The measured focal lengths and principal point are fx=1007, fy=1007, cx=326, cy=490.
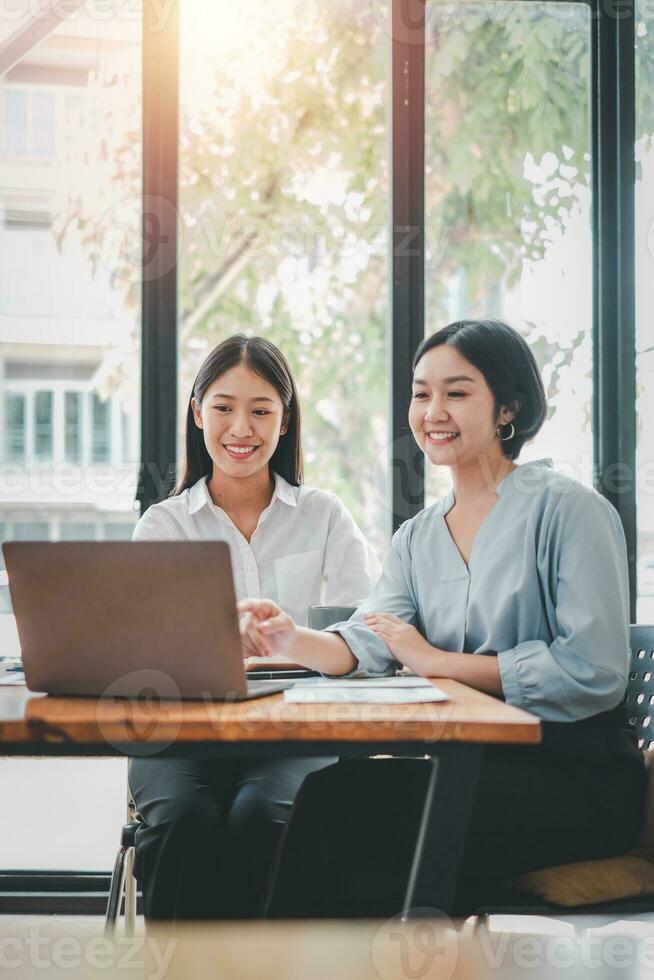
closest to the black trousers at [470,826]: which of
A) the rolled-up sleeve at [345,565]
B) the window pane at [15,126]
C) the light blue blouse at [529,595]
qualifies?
the light blue blouse at [529,595]

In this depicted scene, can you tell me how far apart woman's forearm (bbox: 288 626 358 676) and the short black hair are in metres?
0.54

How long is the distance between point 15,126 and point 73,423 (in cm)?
82

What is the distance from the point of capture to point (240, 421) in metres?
2.25

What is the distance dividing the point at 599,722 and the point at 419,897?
21.5 inches

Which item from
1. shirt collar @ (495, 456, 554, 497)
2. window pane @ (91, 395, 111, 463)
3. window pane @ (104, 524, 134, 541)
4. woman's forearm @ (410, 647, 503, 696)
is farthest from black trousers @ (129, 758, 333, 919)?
window pane @ (91, 395, 111, 463)

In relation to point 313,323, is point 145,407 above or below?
below

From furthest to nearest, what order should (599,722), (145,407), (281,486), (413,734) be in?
(145,407) → (281,486) → (599,722) → (413,734)

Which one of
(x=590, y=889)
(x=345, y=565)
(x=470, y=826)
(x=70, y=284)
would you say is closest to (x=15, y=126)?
(x=70, y=284)

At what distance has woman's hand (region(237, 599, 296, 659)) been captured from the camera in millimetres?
1438

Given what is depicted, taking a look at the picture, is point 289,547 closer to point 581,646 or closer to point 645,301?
point 581,646

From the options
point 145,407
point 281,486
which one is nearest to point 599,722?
point 281,486

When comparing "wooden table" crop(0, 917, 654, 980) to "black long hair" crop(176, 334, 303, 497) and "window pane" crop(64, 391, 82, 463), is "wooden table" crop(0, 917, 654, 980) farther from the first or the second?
"window pane" crop(64, 391, 82, 463)

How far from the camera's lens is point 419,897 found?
3.65ft

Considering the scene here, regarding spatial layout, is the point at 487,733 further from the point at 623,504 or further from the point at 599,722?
the point at 623,504
